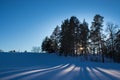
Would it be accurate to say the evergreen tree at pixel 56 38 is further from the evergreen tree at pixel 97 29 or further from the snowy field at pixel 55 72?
the snowy field at pixel 55 72

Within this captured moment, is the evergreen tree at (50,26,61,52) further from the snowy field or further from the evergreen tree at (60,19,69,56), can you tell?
the snowy field

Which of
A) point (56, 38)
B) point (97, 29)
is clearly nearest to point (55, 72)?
point (97, 29)

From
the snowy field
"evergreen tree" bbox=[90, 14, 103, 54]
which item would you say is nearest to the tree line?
"evergreen tree" bbox=[90, 14, 103, 54]

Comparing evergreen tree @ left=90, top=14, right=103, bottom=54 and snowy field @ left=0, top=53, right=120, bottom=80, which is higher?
evergreen tree @ left=90, top=14, right=103, bottom=54

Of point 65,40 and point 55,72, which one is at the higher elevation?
A: point 65,40

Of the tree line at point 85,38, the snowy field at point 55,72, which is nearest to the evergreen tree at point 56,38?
the tree line at point 85,38

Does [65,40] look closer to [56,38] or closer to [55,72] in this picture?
[56,38]

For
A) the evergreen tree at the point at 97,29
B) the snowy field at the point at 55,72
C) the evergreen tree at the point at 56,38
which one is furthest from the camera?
the evergreen tree at the point at 56,38

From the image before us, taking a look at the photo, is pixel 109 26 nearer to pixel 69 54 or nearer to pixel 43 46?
pixel 69 54

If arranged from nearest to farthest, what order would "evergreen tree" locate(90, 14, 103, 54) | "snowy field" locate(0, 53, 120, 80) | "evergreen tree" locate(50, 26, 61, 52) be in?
"snowy field" locate(0, 53, 120, 80)
"evergreen tree" locate(90, 14, 103, 54)
"evergreen tree" locate(50, 26, 61, 52)

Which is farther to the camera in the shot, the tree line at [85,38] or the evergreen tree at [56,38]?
the evergreen tree at [56,38]

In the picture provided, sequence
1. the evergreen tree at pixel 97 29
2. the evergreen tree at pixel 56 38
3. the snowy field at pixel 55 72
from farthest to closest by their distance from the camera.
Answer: the evergreen tree at pixel 56 38 → the evergreen tree at pixel 97 29 → the snowy field at pixel 55 72

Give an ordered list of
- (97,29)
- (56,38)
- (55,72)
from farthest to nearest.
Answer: (56,38), (97,29), (55,72)

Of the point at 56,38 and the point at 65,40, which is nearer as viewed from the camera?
the point at 65,40
